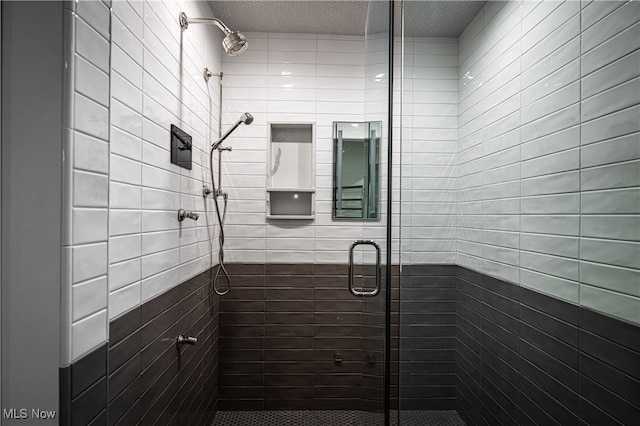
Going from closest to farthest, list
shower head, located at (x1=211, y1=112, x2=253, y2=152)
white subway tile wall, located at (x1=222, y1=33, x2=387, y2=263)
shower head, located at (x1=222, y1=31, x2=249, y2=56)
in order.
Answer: shower head, located at (x1=222, y1=31, x2=249, y2=56), shower head, located at (x1=211, y1=112, x2=253, y2=152), white subway tile wall, located at (x1=222, y1=33, x2=387, y2=263)

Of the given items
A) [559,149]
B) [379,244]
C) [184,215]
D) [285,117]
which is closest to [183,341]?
[184,215]

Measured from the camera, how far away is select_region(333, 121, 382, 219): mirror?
4.80ft

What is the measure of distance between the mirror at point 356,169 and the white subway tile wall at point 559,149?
61cm

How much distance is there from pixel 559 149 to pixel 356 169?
1280 mm

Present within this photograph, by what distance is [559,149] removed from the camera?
2.19 ft

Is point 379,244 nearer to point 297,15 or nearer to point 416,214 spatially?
point 416,214

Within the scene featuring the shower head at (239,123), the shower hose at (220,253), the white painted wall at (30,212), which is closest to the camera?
the white painted wall at (30,212)

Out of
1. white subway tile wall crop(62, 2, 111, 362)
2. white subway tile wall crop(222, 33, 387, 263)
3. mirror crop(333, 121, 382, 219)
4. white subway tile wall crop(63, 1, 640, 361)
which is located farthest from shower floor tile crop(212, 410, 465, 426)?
white subway tile wall crop(62, 2, 111, 362)

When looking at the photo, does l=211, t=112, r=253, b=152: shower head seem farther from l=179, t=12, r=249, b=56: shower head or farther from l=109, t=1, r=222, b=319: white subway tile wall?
l=179, t=12, r=249, b=56: shower head

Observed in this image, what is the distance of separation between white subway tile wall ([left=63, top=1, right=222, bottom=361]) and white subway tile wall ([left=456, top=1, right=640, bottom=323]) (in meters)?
0.94

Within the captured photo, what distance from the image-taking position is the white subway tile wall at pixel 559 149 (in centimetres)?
58

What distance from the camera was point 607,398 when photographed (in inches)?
23.6

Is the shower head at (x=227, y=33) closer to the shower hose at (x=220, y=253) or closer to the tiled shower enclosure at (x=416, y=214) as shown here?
the tiled shower enclosure at (x=416, y=214)

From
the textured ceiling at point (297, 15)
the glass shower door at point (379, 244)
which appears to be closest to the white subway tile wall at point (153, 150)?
the textured ceiling at point (297, 15)
